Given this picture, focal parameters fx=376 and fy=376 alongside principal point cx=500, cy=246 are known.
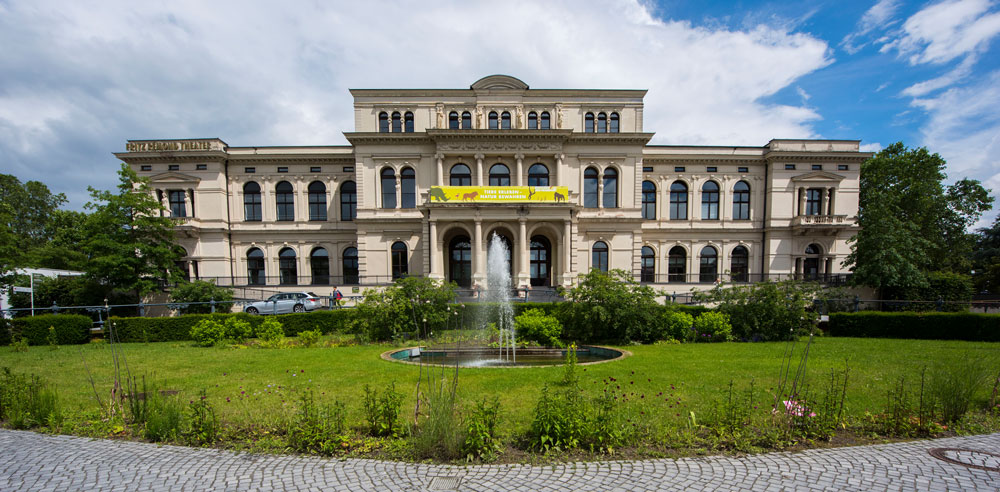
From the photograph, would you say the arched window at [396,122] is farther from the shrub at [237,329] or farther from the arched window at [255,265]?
the shrub at [237,329]

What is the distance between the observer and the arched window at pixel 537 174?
28391mm

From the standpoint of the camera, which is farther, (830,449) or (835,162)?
(835,162)

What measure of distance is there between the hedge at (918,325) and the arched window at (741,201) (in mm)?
17620

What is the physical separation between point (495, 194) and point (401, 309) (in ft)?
43.3

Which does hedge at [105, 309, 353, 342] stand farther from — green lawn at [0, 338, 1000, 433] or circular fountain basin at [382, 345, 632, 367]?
circular fountain basin at [382, 345, 632, 367]

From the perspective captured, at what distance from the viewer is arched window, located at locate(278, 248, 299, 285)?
99.7 ft

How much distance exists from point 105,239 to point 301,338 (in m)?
16.5

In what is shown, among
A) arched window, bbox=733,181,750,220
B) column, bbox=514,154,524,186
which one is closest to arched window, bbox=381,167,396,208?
column, bbox=514,154,524,186

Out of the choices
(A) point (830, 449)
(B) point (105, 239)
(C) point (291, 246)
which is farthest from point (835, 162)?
(B) point (105, 239)

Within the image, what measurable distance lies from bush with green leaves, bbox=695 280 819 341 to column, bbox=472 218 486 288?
1454 centimetres

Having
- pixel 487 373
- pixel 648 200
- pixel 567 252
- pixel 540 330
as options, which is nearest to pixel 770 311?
pixel 540 330

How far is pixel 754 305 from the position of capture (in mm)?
13828

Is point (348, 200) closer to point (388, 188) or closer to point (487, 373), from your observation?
point (388, 188)

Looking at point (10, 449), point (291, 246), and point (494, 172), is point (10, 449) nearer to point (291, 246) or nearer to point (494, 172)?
point (494, 172)
